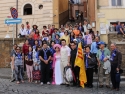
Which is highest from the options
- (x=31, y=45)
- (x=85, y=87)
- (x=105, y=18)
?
(x=105, y=18)

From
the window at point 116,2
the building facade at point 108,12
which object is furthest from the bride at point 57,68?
the window at point 116,2

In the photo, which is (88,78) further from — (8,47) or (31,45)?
(8,47)

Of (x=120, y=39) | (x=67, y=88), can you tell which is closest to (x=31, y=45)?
(x=67, y=88)

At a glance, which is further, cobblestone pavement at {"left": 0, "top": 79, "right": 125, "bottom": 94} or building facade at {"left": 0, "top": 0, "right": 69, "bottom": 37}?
building facade at {"left": 0, "top": 0, "right": 69, "bottom": 37}

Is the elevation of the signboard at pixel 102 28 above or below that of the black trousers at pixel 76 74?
above

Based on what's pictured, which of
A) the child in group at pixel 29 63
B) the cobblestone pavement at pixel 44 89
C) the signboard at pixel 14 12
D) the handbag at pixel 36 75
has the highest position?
the signboard at pixel 14 12

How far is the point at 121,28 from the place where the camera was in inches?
720

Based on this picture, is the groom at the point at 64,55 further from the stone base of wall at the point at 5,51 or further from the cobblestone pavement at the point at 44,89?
the stone base of wall at the point at 5,51

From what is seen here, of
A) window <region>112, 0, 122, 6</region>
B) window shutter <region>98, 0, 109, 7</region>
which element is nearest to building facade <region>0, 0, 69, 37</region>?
window shutter <region>98, 0, 109, 7</region>

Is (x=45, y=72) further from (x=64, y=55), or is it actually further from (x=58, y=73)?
(x=64, y=55)

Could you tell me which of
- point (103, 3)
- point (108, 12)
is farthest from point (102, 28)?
point (103, 3)

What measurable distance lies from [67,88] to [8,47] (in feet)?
25.2

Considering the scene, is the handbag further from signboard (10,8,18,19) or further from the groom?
signboard (10,8,18,19)

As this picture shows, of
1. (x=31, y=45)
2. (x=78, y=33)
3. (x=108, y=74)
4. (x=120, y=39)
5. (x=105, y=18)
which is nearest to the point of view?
(x=108, y=74)
